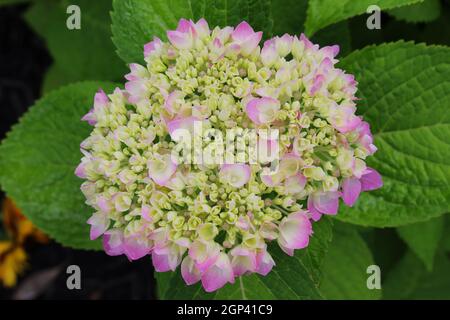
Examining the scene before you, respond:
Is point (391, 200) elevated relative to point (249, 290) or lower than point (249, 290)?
elevated

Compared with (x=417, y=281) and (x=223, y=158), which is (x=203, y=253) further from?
(x=417, y=281)

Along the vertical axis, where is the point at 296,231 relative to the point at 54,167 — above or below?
below

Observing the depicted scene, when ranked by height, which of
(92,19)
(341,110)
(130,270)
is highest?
(92,19)

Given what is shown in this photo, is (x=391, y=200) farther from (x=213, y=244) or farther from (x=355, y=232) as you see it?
(x=213, y=244)

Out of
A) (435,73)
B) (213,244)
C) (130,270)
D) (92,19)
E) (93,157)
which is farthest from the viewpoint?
(130,270)

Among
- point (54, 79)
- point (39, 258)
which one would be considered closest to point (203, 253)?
point (54, 79)

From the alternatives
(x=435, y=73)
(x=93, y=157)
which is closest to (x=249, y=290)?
(x=93, y=157)
